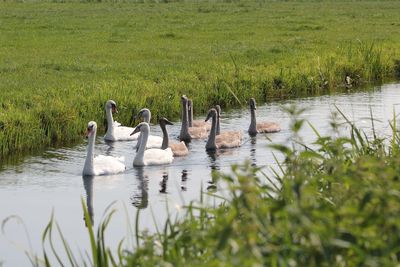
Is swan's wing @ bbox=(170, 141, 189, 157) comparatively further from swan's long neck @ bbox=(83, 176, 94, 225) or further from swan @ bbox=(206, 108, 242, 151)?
swan's long neck @ bbox=(83, 176, 94, 225)

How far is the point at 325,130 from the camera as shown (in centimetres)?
1697

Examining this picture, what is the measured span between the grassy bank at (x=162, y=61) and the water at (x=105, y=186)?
91cm

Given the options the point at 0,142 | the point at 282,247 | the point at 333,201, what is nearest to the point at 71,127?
the point at 0,142

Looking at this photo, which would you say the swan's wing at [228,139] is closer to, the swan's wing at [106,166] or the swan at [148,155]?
the swan at [148,155]

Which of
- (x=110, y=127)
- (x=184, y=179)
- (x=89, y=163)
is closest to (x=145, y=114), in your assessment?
(x=110, y=127)

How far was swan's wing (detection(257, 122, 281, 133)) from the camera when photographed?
17.7 metres

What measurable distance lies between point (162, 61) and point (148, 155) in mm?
9223

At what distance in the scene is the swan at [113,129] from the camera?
17.3m

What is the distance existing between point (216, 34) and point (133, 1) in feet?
74.8

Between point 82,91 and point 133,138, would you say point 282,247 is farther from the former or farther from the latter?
point 82,91

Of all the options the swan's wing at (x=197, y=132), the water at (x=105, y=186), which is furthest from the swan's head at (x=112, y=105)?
the swan's wing at (x=197, y=132)

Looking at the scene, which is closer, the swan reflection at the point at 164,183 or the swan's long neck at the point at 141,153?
the swan reflection at the point at 164,183

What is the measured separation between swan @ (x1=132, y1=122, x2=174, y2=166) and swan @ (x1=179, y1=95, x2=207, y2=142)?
174 centimetres

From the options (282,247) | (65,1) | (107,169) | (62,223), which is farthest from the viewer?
(65,1)
